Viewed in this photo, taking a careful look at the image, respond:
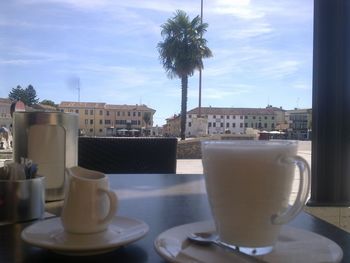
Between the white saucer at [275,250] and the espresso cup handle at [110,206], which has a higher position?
the espresso cup handle at [110,206]

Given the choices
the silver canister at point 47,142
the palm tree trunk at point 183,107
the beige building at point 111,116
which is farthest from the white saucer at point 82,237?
the beige building at point 111,116

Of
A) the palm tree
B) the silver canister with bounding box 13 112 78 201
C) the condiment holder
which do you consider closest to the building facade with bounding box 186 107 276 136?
the palm tree

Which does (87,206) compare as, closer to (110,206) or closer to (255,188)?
(110,206)

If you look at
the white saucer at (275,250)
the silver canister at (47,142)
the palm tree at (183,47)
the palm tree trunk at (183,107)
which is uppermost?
the palm tree at (183,47)

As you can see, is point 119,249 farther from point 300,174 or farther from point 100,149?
point 100,149

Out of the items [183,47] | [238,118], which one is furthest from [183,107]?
[238,118]

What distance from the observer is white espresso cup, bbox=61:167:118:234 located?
1.68 feet

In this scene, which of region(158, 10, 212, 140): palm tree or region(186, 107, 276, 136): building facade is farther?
region(186, 107, 276, 136): building facade

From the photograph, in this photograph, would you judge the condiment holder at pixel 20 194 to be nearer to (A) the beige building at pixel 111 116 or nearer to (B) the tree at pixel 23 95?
(B) the tree at pixel 23 95

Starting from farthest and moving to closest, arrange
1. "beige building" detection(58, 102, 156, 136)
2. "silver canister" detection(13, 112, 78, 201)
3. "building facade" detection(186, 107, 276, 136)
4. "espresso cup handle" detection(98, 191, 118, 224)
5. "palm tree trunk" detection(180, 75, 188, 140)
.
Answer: "beige building" detection(58, 102, 156, 136) < "building facade" detection(186, 107, 276, 136) < "palm tree trunk" detection(180, 75, 188, 140) < "silver canister" detection(13, 112, 78, 201) < "espresso cup handle" detection(98, 191, 118, 224)

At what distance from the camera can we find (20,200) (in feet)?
2.10

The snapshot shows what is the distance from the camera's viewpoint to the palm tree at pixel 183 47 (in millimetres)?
18016

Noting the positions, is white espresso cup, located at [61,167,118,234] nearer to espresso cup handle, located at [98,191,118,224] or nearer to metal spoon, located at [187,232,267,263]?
espresso cup handle, located at [98,191,118,224]

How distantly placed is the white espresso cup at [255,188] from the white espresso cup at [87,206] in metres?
0.15
